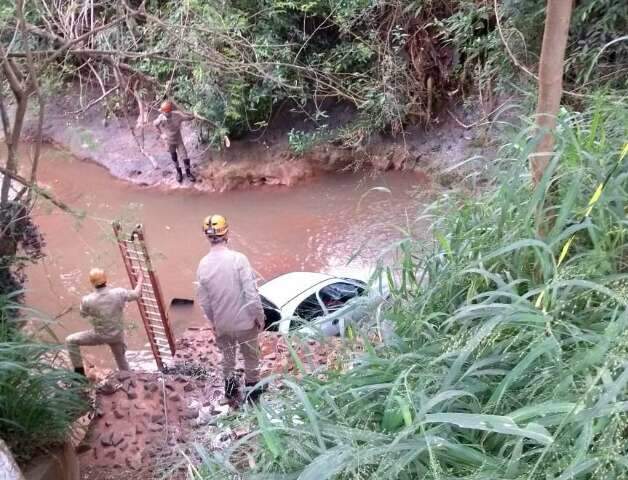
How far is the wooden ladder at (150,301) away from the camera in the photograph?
4.65 metres

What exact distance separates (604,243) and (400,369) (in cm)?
72

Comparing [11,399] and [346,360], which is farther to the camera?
[11,399]

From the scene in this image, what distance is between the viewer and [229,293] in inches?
157

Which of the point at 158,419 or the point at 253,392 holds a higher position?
the point at 253,392

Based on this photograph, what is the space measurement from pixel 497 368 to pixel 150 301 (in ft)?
14.4

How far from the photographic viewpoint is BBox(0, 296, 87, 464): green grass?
2.95 meters

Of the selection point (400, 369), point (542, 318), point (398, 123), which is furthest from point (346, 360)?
point (398, 123)

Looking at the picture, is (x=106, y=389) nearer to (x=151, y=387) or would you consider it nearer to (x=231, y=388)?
(x=151, y=387)

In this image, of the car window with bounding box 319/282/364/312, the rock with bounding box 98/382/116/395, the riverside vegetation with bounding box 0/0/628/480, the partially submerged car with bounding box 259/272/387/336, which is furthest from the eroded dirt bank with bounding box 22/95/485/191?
the riverside vegetation with bounding box 0/0/628/480

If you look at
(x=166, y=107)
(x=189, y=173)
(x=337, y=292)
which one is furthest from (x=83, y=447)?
(x=189, y=173)

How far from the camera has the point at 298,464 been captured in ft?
5.17

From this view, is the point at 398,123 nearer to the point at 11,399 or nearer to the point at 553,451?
the point at 11,399

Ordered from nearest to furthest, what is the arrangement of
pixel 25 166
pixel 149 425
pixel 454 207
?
pixel 454 207 → pixel 149 425 → pixel 25 166

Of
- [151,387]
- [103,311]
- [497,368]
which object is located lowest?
[151,387]
